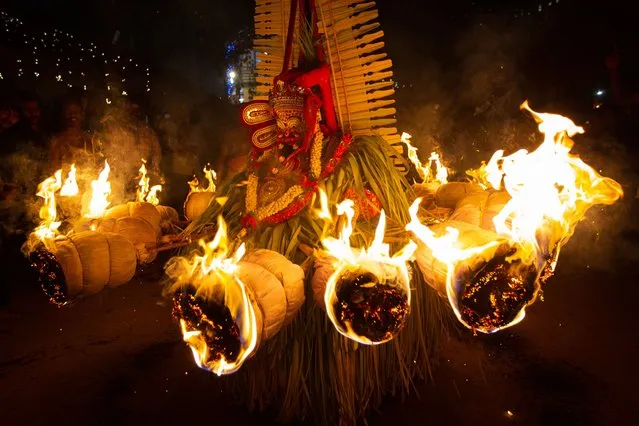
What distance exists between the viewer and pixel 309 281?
2654 millimetres

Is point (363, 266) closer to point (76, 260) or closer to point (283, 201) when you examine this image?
point (283, 201)

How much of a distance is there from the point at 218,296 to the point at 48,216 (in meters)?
1.36

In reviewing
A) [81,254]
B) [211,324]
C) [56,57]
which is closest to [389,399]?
[211,324]

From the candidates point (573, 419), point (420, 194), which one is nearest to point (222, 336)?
point (573, 419)

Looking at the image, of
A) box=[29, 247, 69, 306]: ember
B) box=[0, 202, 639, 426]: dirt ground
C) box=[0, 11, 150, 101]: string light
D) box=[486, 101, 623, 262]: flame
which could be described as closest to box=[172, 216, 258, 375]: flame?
box=[0, 202, 639, 426]: dirt ground

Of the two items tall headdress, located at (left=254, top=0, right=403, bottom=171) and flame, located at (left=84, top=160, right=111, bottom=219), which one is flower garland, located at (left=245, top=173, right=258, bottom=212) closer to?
tall headdress, located at (left=254, top=0, right=403, bottom=171)

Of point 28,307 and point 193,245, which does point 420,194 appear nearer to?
point 193,245

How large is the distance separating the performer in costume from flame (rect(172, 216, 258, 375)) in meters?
0.73

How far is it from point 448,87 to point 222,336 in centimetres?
954

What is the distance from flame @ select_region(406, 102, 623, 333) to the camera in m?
1.73

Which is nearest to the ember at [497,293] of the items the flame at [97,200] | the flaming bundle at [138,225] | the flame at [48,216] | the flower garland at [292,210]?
the flower garland at [292,210]

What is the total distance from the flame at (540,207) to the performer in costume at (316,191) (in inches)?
27.3

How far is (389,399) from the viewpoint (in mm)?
3016

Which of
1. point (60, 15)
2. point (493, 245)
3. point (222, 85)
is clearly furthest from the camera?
point (222, 85)
